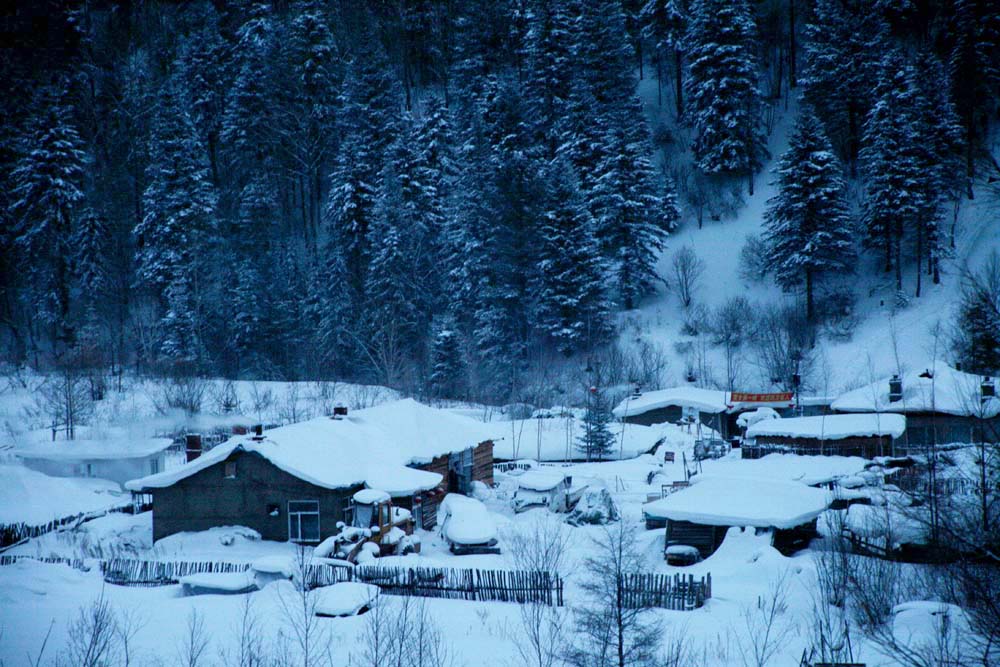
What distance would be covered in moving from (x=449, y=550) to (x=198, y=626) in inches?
425

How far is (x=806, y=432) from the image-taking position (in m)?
34.6

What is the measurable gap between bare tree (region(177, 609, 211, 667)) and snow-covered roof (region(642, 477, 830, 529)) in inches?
530

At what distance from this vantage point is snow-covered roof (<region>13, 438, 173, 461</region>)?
107 ft

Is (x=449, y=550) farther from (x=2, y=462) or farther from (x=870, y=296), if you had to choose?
(x=870, y=296)

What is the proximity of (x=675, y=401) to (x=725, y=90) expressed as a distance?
1072 inches

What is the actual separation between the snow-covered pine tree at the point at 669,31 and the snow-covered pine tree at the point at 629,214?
41.3 ft

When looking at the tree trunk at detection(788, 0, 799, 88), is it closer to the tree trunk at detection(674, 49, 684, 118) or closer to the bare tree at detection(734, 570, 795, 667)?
the tree trunk at detection(674, 49, 684, 118)

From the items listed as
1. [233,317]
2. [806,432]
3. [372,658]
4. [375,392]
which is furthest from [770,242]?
[372,658]

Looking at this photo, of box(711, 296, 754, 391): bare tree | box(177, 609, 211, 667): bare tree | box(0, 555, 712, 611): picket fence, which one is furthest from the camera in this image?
box(711, 296, 754, 391): bare tree

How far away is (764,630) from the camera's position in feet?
46.3

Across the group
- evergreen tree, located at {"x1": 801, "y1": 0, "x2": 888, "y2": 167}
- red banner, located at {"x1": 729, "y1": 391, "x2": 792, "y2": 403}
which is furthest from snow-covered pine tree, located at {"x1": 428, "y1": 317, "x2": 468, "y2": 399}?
evergreen tree, located at {"x1": 801, "y1": 0, "x2": 888, "y2": 167}

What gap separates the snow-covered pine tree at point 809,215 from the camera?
48.1m

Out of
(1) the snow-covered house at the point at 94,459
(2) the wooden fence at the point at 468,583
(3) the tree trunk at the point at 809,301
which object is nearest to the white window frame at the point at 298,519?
(2) the wooden fence at the point at 468,583

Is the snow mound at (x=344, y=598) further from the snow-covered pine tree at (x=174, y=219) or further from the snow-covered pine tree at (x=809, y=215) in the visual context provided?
the snow-covered pine tree at (x=174, y=219)
